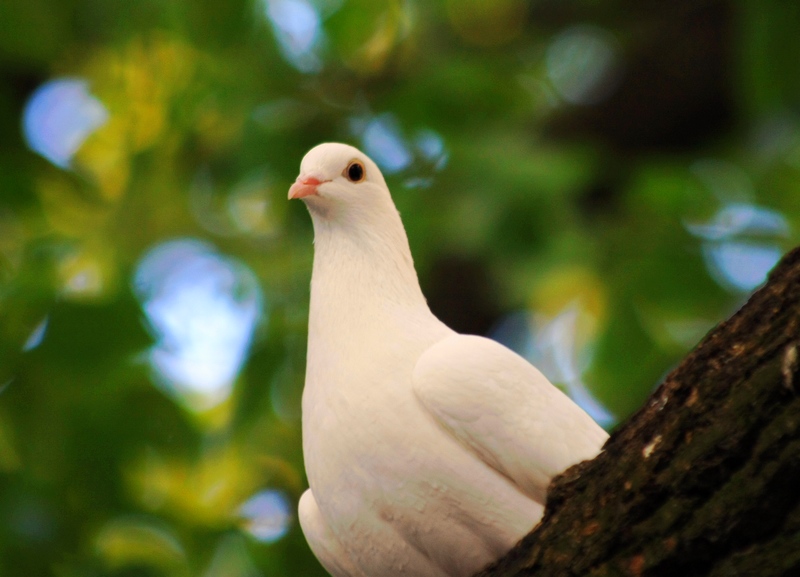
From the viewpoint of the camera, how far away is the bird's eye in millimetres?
3409

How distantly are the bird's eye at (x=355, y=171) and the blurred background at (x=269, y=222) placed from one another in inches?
75.8

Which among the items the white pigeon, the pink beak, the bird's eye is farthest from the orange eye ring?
the white pigeon

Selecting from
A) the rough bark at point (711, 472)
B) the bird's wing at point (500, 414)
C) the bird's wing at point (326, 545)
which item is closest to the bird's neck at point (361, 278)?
the bird's wing at point (500, 414)

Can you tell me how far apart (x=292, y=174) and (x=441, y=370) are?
366cm

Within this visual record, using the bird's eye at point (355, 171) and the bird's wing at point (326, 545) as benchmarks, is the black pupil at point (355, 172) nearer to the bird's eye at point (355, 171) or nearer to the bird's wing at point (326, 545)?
the bird's eye at point (355, 171)

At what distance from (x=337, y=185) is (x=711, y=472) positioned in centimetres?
171

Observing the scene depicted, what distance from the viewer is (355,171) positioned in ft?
11.3

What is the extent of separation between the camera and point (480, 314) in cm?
699

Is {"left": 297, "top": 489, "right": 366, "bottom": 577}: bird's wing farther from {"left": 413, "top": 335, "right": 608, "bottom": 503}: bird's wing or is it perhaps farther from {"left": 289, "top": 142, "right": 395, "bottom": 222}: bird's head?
{"left": 289, "top": 142, "right": 395, "bottom": 222}: bird's head

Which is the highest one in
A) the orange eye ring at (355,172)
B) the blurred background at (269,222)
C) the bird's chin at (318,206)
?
the blurred background at (269,222)

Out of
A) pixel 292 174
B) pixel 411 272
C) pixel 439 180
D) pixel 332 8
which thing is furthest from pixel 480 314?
pixel 411 272

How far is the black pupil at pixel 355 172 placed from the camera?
11.2 feet

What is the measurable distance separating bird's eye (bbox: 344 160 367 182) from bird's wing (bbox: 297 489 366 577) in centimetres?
115

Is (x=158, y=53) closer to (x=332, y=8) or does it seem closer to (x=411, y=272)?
(x=332, y=8)
